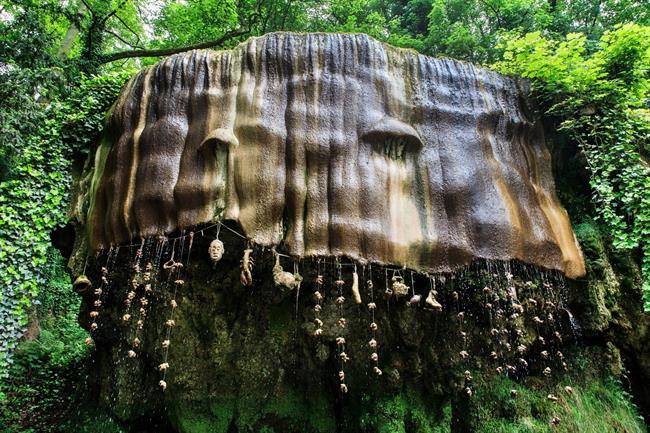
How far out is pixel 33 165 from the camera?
566 centimetres

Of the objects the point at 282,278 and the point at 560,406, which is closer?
the point at 282,278

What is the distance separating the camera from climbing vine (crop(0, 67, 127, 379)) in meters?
5.11

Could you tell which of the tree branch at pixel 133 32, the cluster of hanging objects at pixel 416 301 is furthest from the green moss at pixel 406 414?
the tree branch at pixel 133 32

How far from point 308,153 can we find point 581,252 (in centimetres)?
400

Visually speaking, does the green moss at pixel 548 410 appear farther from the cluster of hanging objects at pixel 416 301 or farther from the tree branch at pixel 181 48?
the tree branch at pixel 181 48

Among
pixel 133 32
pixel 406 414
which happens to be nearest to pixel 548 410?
pixel 406 414

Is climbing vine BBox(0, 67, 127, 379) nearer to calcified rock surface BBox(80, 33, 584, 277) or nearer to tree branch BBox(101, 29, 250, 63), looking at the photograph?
calcified rock surface BBox(80, 33, 584, 277)

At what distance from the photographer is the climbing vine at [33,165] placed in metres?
5.11

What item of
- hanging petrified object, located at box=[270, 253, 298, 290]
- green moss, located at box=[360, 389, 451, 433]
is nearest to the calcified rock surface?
hanging petrified object, located at box=[270, 253, 298, 290]

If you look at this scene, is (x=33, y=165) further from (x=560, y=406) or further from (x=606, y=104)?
(x=606, y=104)

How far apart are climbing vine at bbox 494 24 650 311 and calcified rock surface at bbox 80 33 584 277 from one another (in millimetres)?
788

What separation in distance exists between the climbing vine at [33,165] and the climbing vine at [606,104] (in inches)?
254

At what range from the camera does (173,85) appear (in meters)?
4.84

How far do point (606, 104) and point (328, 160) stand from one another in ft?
14.3
